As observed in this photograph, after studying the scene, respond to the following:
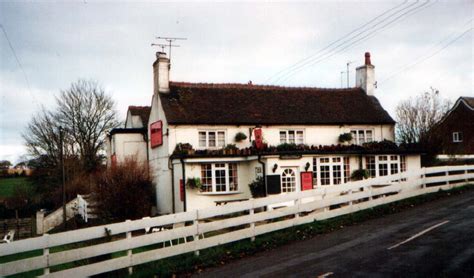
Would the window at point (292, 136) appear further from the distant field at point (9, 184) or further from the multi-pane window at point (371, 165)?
the distant field at point (9, 184)

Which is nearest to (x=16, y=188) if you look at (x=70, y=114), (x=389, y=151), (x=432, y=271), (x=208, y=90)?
(x=70, y=114)

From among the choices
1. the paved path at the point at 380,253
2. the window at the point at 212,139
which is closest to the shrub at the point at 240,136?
the window at the point at 212,139

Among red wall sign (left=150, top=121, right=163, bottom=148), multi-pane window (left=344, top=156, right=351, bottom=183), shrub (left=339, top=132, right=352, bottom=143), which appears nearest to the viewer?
multi-pane window (left=344, top=156, right=351, bottom=183)

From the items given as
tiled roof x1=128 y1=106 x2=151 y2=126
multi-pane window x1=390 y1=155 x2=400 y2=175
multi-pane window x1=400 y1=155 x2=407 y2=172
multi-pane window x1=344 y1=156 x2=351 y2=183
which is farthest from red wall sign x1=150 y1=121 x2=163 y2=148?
multi-pane window x1=400 y1=155 x2=407 y2=172

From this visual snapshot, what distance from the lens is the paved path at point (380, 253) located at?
848cm

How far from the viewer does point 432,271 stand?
8.14 metres

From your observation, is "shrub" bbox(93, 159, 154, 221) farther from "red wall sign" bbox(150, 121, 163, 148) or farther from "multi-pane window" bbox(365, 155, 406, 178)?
"multi-pane window" bbox(365, 155, 406, 178)

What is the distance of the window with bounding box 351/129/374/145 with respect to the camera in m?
29.2

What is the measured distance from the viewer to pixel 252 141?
27016mm

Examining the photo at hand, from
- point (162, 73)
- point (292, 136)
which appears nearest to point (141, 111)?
point (162, 73)

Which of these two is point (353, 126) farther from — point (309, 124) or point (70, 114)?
point (70, 114)

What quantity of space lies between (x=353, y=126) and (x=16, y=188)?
115ft

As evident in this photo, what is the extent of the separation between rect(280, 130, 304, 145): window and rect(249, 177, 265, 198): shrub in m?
4.50

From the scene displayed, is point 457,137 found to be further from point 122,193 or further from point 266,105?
point 122,193
